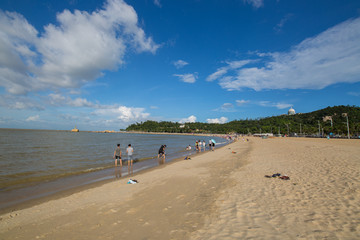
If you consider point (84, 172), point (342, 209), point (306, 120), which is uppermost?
point (306, 120)

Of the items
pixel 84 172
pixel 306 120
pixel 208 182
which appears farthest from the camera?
pixel 306 120

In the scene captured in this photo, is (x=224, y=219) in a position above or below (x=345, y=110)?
below

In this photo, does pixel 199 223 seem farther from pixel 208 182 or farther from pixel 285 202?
pixel 208 182

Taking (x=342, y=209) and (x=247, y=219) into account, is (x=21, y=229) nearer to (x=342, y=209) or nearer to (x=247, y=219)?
(x=247, y=219)

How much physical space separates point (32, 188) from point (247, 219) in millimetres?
10990

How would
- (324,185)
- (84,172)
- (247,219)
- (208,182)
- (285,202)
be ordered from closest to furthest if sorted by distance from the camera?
(247,219) < (285,202) < (324,185) < (208,182) < (84,172)

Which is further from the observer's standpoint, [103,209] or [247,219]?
[103,209]

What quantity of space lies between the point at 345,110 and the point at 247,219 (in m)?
146

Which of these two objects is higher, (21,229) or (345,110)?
(345,110)

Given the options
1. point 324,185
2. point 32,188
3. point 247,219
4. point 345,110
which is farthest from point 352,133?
point 32,188

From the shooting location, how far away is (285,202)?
18.8ft

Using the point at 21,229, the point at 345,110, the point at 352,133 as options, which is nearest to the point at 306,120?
the point at 345,110

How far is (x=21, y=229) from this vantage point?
481cm

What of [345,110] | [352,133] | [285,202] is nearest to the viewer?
[285,202]
